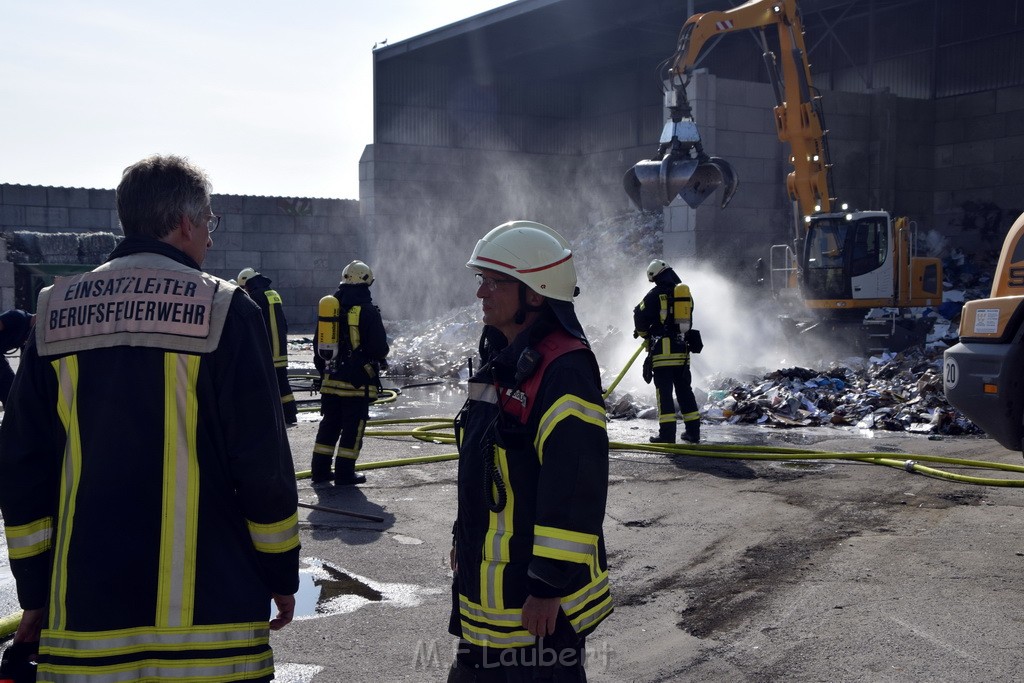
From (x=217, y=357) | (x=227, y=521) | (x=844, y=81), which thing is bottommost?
(x=227, y=521)

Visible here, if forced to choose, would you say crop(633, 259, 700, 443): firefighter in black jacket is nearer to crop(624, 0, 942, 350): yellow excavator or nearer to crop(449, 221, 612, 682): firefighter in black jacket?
crop(449, 221, 612, 682): firefighter in black jacket

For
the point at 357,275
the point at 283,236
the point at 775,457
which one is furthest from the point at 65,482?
the point at 283,236

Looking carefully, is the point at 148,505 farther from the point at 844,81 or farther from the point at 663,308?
the point at 844,81

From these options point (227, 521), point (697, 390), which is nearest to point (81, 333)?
point (227, 521)

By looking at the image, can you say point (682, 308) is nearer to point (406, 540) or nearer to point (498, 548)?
point (406, 540)

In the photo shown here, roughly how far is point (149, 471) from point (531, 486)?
3.34 ft

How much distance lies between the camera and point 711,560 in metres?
5.80

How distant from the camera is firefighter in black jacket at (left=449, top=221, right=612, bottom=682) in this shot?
2.63 m

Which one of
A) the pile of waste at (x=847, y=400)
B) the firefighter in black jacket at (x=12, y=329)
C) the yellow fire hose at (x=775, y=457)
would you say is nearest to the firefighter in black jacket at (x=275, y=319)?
the yellow fire hose at (x=775, y=457)

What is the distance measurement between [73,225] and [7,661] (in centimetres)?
2378

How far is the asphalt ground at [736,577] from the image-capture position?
4297mm

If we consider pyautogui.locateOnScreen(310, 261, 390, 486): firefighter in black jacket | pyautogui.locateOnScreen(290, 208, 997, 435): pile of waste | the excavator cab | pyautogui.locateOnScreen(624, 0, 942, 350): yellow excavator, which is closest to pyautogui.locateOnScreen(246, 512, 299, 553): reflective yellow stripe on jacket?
pyautogui.locateOnScreen(310, 261, 390, 486): firefighter in black jacket

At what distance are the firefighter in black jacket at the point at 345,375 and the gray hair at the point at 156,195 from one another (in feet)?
18.3

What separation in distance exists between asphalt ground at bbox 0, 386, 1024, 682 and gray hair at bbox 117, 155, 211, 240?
7.76ft
